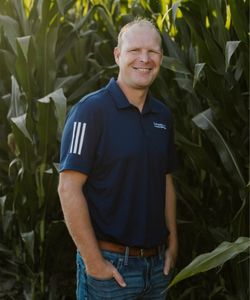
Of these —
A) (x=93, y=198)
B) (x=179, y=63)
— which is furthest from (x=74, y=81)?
(x=93, y=198)

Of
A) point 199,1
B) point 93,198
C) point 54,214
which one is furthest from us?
point 54,214

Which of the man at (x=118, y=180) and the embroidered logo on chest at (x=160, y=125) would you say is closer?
the man at (x=118, y=180)

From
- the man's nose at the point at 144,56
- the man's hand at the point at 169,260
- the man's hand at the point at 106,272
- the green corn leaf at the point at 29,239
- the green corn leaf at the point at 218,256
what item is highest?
the man's nose at the point at 144,56

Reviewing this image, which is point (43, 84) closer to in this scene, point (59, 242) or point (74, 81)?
point (74, 81)

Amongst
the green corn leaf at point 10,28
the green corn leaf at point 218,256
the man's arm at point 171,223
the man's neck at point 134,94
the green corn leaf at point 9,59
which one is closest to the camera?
the green corn leaf at point 218,256

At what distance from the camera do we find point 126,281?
1.75m

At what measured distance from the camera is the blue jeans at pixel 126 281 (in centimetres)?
175

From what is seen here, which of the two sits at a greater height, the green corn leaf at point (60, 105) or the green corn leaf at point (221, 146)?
the green corn leaf at point (60, 105)

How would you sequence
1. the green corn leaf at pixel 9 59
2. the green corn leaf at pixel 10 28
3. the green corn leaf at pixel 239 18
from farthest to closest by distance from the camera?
the green corn leaf at pixel 9 59 < the green corn leaf at pixel 10 28 < the green corn leaf at pixel 239 18

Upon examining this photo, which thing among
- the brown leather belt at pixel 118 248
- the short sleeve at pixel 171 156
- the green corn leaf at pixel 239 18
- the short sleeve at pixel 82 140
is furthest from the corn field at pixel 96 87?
the brown leather belt at pixel 118 248

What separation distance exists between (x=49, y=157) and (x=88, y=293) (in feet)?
A: 2.87

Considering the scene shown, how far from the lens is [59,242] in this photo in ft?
8.64

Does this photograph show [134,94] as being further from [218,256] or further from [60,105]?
[218,256]

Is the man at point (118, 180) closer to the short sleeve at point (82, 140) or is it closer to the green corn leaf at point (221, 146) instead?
the short sleeve at point (82, 140)
